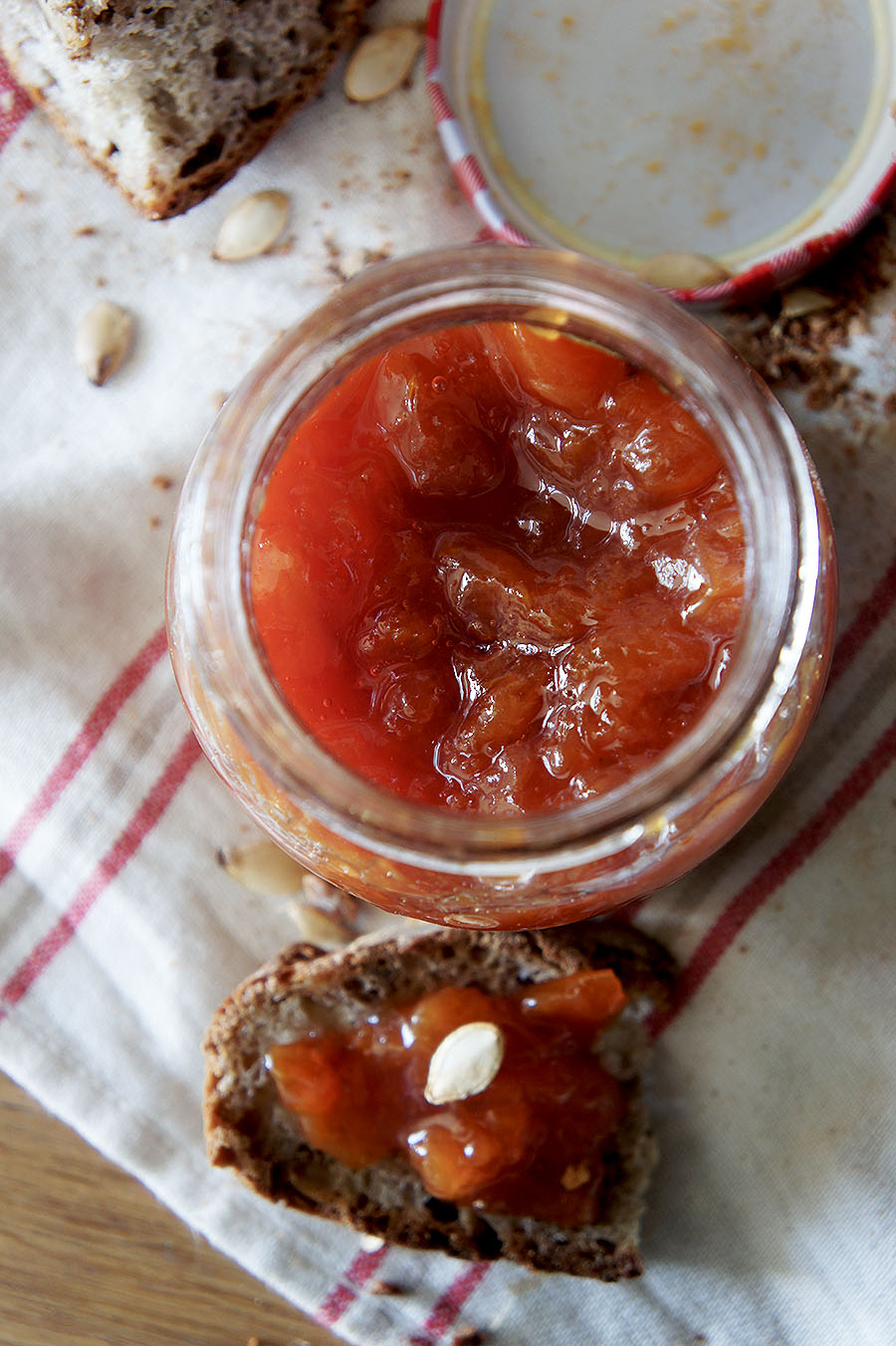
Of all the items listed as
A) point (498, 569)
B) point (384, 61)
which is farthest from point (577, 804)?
point (384, 61)

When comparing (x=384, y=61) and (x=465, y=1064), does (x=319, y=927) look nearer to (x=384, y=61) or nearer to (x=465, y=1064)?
(x=465, y=1064)

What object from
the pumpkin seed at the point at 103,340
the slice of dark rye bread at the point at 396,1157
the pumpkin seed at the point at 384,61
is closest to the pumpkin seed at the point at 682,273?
the pumpkin seed at the point at 384,61

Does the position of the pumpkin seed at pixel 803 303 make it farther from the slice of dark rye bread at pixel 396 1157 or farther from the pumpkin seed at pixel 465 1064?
the pumpkin seed at pixel 465 1064

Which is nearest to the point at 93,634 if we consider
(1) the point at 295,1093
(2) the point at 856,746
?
(1) the point at 295,1093

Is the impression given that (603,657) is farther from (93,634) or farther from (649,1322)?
(649,1322)

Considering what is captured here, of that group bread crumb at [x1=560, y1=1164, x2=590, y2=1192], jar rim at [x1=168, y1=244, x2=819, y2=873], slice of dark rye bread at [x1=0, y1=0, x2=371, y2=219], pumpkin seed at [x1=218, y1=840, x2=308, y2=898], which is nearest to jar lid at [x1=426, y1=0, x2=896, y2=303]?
slice of dark rye bread at [x1=0, y1=0, x2=371, y2=219]
